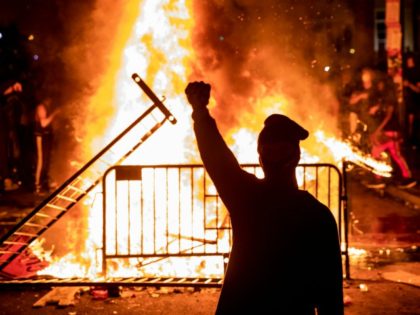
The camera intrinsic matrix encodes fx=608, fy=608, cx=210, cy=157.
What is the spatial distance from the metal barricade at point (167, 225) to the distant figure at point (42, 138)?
5.72 metres

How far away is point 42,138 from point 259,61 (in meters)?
5.72

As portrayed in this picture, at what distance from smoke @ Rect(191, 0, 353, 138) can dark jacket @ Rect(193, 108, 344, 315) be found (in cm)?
814

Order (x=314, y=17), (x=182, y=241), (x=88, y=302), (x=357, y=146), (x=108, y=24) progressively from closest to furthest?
1. (x=88, y=302)
2. (x=182, y=241)
3. (x=108, y=24)
4. (x=314, y=17)
5. (x=357, y=146)

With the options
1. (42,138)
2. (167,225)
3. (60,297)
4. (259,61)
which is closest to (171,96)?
(259,61)

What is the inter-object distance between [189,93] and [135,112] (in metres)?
7.30

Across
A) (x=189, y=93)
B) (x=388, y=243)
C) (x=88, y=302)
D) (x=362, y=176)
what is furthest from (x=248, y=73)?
(x=189, y=93)

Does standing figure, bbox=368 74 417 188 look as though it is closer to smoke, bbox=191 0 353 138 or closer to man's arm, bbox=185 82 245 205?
smoke, bbox=191 0 353 138

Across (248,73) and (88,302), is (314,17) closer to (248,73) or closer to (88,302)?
(248,73)

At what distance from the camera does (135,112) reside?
1015 centimetres

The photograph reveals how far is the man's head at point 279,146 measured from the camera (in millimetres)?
2750

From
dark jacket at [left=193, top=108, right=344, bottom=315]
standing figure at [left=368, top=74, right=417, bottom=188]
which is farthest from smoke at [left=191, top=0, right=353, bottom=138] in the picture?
dark jacket at [left=193, top=108, right=344, bottom=315]

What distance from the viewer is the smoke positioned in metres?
11.2

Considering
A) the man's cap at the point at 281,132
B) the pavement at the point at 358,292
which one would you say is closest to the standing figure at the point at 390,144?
the pavement at the point at 358,292

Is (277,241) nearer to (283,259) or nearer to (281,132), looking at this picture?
(283,259)
